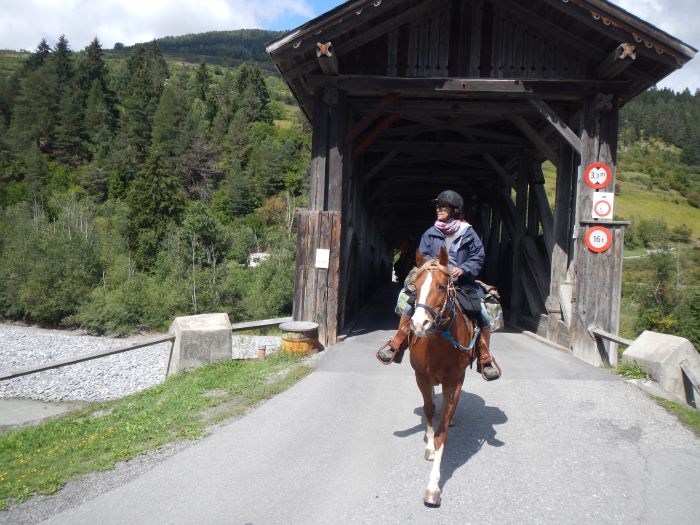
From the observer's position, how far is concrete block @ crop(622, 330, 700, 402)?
23.9 feet

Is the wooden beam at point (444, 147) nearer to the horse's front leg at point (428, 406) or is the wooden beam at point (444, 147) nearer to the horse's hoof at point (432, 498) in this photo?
the horse's front leg at point (428, 406)

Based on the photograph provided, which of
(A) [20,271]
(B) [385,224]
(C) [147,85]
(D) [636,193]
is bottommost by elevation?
(A) [20,271]

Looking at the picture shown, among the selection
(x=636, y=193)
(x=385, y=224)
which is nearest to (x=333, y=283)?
(x=385, y=224)

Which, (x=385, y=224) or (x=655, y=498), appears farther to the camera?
(x=385, y=224)

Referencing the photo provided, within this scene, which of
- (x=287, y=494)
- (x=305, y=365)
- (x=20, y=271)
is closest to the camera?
(x=287, y=494)

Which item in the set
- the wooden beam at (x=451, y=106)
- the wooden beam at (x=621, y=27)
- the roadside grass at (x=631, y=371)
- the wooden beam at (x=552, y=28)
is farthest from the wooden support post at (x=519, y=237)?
the roadside grass at (x=631, y=371)

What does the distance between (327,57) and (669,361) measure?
6.45 metres

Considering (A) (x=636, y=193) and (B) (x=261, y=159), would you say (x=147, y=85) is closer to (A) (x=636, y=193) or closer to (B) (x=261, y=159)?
(B) (x=261, y=159)

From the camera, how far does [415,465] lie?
192 inches

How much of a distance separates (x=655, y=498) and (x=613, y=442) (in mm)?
1172

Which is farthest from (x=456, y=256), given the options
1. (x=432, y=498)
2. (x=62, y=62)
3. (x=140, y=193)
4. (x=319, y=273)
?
(x=62, y=62)

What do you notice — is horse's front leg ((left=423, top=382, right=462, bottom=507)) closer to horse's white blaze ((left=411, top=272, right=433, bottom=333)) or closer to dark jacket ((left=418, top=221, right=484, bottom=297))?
dark jacket ((left=418, top=221, right=484, bottom=297))

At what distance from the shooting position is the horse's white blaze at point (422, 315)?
3736 millimetres

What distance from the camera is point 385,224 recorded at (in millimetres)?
29266
